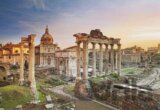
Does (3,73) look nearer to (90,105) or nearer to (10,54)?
(10,54)

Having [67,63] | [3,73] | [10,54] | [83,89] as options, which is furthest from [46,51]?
Result: [83,89]

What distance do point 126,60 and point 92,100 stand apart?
108 feet

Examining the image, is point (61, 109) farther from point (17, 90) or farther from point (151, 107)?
point (151, 107)

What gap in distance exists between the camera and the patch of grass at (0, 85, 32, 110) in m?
12.8

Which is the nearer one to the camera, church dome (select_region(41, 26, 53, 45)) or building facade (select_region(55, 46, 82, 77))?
building facade (select_region(55, 46, 82, 77))

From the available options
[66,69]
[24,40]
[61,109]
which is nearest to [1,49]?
[66,69]

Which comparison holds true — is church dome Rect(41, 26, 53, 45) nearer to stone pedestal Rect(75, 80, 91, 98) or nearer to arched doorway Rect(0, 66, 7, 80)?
arched doorway Rect(0, 66, 7, 80)

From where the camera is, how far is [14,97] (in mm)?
13602

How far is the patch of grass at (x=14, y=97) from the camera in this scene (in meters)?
12.8

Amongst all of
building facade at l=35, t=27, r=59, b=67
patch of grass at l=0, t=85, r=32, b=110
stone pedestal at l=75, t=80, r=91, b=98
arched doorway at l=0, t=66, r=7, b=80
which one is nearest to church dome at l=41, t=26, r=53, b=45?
building facade at l=35, t=27, r=59, b=67

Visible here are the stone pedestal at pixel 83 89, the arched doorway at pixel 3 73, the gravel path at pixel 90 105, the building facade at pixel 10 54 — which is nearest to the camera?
the gravel path at pixel 90 105

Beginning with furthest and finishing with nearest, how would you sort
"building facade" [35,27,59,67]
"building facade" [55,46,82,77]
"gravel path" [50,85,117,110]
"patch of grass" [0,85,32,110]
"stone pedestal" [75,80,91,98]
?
"building facade" [35,27,59,67] → "building facade" [55,46,82,77] → "stone pedestal" [75,80,91,98] → "gravel path" [50,85,117,110] → "patch of grass" [0,85,32,110]

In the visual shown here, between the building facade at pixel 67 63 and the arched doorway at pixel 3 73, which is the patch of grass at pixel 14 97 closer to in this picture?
the arched doorway at pixel 3 73

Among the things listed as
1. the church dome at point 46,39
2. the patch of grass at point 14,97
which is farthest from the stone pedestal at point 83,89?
the church dome at point 46,39
